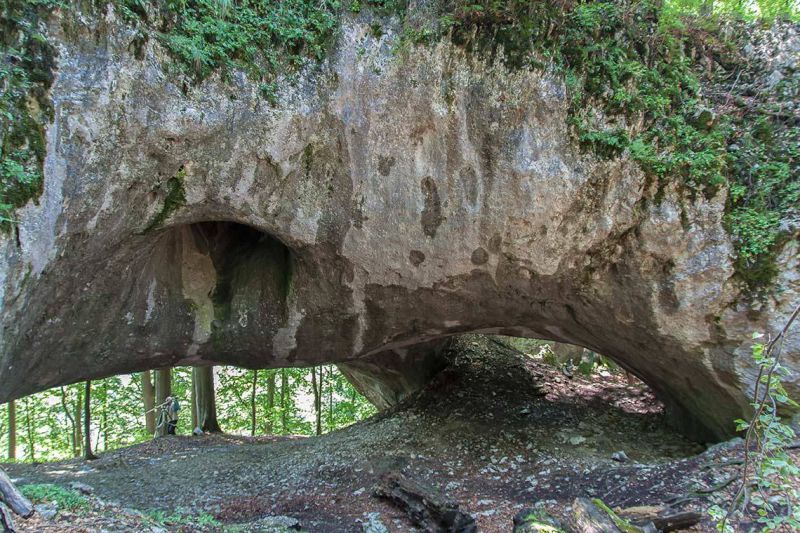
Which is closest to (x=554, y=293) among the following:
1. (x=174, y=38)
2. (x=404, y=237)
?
(x=404, y=237)

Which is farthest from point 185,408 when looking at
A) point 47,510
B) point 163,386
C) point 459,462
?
point 47,510

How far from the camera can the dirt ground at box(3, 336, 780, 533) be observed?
5293 millimetres

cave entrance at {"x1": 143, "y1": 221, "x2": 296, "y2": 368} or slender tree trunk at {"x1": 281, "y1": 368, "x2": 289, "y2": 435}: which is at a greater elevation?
cave entrance at {"x1": 143, "y1": 221, "x2": 296, "y2": 368}

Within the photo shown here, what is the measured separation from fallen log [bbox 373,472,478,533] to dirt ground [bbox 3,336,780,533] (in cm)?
12

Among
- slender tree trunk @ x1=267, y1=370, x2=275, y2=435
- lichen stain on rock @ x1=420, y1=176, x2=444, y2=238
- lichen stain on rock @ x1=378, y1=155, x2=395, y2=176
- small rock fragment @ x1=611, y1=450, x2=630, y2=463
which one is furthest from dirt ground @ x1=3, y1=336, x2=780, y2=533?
slender tree trunk @ x1=267, y1=370, x2=275, y2=435

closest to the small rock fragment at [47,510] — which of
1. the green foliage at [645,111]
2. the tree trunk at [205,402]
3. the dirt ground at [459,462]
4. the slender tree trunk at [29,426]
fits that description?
the dirt ground at [459,462]

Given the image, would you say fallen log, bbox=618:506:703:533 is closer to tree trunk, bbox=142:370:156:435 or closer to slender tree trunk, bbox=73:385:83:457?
tree trunk, bbox=142:370:156:435

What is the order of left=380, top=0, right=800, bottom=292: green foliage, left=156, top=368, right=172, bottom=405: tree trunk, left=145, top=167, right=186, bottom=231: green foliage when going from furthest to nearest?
left=156, top=368, right=172, bottom=405: tree trunk, left=380, top=0, right=800, bottom=292: green foliage, left=145, top=167, right=186, bottom=231: green foliage

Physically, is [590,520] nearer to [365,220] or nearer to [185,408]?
[365,220]

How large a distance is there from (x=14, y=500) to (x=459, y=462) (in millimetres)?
4492

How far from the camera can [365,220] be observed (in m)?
5.62

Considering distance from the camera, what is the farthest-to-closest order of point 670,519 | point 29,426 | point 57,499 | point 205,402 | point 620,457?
point 29,426 → point 205,402 → point 620,457 → point 670,519 → point 57,499

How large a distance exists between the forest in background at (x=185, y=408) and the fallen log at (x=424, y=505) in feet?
23.8

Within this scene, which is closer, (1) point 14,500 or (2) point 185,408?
(1) point 14,500
